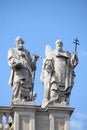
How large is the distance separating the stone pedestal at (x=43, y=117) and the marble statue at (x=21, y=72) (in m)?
0.45

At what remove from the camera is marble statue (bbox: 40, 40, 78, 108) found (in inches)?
910

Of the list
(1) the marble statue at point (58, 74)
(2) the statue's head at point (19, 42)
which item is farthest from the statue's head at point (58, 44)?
(2) the statue's head at point (19, 42)

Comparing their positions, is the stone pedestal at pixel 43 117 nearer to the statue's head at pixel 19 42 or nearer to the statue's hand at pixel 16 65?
the statue's hand at pixel 16 65

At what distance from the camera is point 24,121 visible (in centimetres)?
2250

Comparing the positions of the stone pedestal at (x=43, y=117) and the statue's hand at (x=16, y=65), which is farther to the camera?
the statue's hand at (x=16, y=65)

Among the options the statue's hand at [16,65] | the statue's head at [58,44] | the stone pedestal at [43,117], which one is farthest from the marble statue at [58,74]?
the statue's hand at [16,65]

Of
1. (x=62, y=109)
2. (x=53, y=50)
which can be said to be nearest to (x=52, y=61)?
(x=53, y=50)

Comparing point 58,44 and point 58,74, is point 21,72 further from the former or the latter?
point 58,44

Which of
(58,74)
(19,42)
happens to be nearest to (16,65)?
(19,42)

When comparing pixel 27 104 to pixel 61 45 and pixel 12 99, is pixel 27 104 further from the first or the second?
pixel 61 45

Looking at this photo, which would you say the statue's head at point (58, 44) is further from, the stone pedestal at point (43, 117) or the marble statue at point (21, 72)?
the stone pedestal at point (43, 117)

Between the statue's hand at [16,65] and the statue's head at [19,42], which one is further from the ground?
the statue's head at [19,42]

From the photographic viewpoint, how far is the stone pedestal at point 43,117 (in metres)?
22.4

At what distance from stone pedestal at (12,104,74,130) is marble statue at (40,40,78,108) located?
1.12ft
